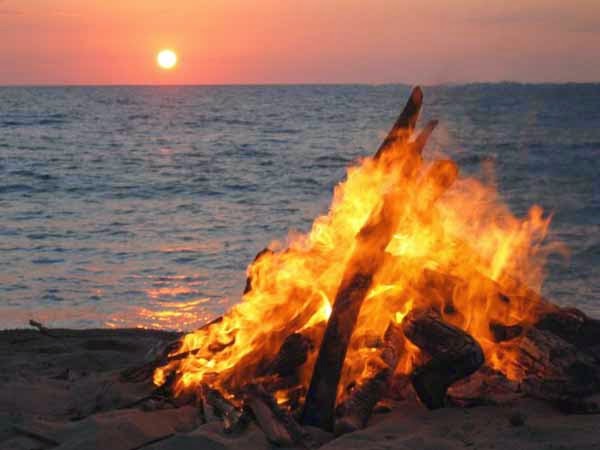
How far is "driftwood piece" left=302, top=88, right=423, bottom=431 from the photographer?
6.10m

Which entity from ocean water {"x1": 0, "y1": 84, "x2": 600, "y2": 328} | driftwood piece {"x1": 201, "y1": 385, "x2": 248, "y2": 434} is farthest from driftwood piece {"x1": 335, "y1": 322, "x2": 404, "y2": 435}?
ocean water {"x1": 0, "y1": 84, "x2": 600, "y2": 328}

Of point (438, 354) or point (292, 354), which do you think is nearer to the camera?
point (438, 354)

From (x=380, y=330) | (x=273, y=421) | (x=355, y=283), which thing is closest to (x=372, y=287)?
(x=355, y=283)

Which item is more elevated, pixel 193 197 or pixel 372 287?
pixel 372 287

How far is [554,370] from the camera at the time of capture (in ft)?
20.4

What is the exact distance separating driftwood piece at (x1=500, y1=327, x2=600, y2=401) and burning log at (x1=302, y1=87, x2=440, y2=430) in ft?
4.79

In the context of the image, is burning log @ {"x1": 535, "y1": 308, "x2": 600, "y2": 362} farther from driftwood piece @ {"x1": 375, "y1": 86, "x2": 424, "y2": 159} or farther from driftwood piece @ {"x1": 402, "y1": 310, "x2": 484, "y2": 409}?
driftwood piece @ {"x1": 375, "y1": 86, "x2": 424, "y2": 159}

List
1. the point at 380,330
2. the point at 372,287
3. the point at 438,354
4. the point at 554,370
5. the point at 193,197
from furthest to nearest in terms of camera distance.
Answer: the point at 193,197, the point at 380,330, the point at 372,287, the point at 554,370, the point at 438,354

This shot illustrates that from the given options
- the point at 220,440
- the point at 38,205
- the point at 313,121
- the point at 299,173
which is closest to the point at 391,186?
the point at 220,440

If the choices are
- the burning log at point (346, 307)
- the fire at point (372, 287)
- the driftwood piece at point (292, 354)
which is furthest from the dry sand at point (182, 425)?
the driftwood piece at point (292, 354)

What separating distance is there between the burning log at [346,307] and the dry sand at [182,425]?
276 millimetres

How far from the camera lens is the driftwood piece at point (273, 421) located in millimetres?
5734

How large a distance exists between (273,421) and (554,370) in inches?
89.5

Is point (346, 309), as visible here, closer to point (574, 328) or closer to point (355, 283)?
point (355, 283)
